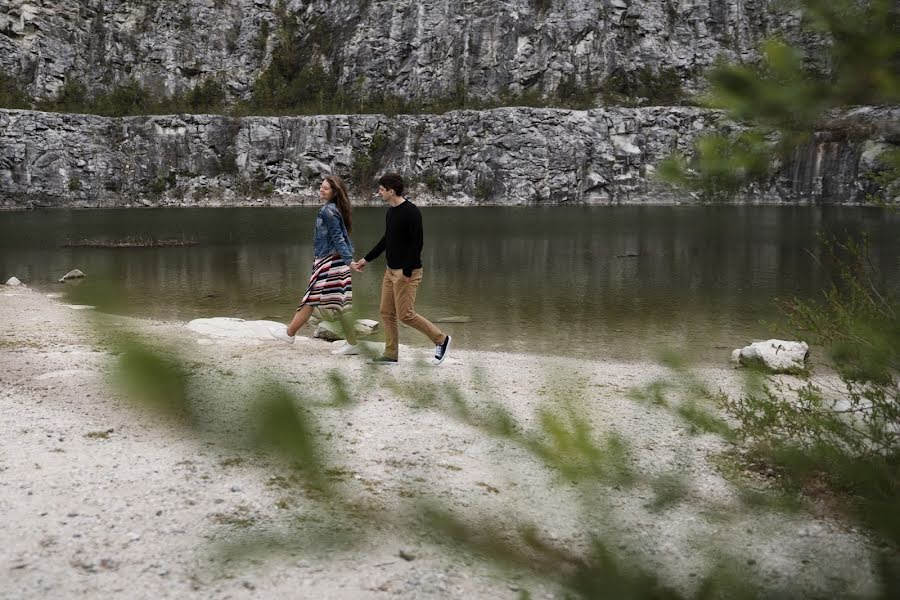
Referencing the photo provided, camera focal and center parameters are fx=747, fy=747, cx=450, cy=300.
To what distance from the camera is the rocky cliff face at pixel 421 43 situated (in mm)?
107875

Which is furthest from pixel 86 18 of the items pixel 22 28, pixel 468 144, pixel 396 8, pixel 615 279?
pixel 615 279

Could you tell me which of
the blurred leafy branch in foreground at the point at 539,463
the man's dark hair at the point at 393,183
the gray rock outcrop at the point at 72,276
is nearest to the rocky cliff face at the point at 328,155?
the gray rock outcrop at the point at 72,276

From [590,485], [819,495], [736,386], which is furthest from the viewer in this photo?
[736,386]

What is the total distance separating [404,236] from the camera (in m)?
9.64

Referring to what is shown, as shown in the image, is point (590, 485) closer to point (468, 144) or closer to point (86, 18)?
point (468, 144)

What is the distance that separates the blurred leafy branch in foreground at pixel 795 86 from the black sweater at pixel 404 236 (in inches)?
291

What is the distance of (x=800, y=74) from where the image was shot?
2.19m

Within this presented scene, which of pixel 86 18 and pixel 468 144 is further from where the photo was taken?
pixel 86 18

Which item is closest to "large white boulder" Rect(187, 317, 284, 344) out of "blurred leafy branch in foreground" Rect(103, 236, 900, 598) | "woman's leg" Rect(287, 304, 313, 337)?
"woman's leg" Rect(287, 304, 313, 337)

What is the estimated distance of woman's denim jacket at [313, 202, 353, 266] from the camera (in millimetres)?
10586

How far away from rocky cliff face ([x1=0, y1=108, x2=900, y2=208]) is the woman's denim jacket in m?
89.1

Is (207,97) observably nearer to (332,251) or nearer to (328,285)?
(332,251)

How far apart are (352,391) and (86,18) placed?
12792cm

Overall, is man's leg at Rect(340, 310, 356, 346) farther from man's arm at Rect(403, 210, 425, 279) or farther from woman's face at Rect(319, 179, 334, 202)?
woman's face at Rect(319, 179, 334, 202)
